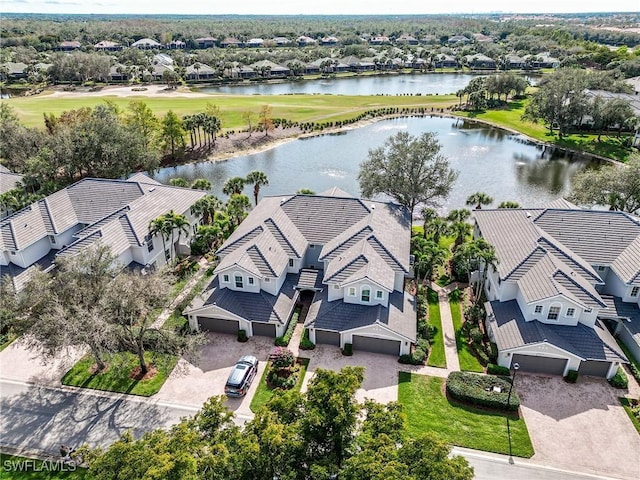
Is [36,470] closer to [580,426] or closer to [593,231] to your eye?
[580,426]

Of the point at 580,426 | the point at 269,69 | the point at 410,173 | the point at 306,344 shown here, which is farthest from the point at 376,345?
the point at 269,69

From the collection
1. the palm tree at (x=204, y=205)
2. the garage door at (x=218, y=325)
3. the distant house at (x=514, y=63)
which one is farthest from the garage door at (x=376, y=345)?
the distant house at (x=514, y=63)

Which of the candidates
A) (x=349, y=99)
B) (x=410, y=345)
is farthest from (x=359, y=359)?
(x=349, y=99)

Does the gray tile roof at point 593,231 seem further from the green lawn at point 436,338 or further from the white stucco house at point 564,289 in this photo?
the green lawn at point 436,338

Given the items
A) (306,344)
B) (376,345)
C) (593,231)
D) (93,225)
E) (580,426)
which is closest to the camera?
(580,426)

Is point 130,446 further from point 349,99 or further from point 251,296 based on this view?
point 349,99

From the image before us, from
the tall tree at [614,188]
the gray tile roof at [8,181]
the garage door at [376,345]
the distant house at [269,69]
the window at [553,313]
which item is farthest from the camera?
the distant house at [269,69]

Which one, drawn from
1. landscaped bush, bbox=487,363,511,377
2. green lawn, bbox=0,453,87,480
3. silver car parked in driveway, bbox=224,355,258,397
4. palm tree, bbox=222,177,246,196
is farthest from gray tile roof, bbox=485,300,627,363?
palm tree, bbox=222,177,246,196
